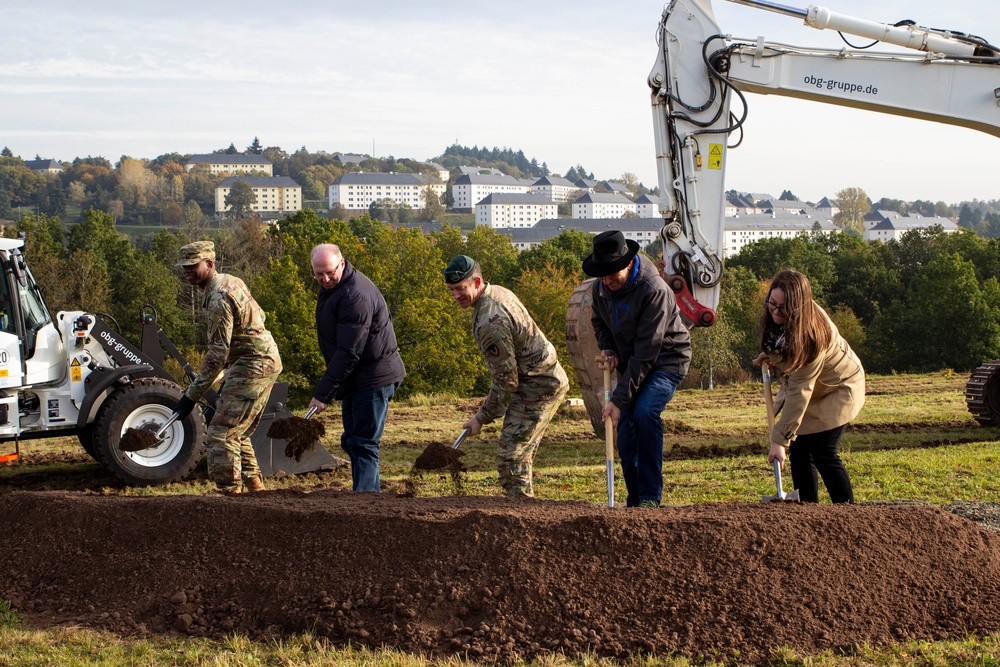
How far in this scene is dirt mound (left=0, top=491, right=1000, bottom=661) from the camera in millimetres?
4336

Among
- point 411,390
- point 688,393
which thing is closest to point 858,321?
point 411,390

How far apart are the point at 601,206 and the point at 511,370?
191874 millimetres

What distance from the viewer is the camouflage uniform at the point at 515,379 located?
5.90 m

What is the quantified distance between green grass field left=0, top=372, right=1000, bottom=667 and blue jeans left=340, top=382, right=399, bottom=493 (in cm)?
137

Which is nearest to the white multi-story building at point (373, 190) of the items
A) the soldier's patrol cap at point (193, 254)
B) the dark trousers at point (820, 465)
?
the soldier's patrol cap at point (193, 254)

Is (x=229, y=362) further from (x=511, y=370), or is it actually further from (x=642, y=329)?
(x=642, y=329)

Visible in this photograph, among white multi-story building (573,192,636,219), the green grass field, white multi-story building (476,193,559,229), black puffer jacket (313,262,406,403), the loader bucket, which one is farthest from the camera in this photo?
white multi-story building (573,192,636,219)

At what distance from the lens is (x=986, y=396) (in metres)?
13.5

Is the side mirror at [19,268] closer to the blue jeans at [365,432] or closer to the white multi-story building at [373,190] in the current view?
the blue jeans at [365,432]

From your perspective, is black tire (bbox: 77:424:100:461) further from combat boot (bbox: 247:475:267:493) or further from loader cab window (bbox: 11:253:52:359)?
combat boot (bbox: 247:475:267:493)

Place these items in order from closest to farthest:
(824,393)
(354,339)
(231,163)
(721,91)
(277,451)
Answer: (824,393) → (354,339) → (277,451) → (721,91) → (231,163)

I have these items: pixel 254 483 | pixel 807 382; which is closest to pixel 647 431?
pixel 807 382

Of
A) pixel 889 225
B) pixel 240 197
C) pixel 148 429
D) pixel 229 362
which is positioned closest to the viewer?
pixel 229 362

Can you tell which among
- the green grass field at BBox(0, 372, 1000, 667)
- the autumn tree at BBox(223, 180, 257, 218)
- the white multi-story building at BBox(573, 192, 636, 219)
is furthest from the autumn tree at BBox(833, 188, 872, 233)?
the green grass field at BBox(0, 372, 1000, 667)
